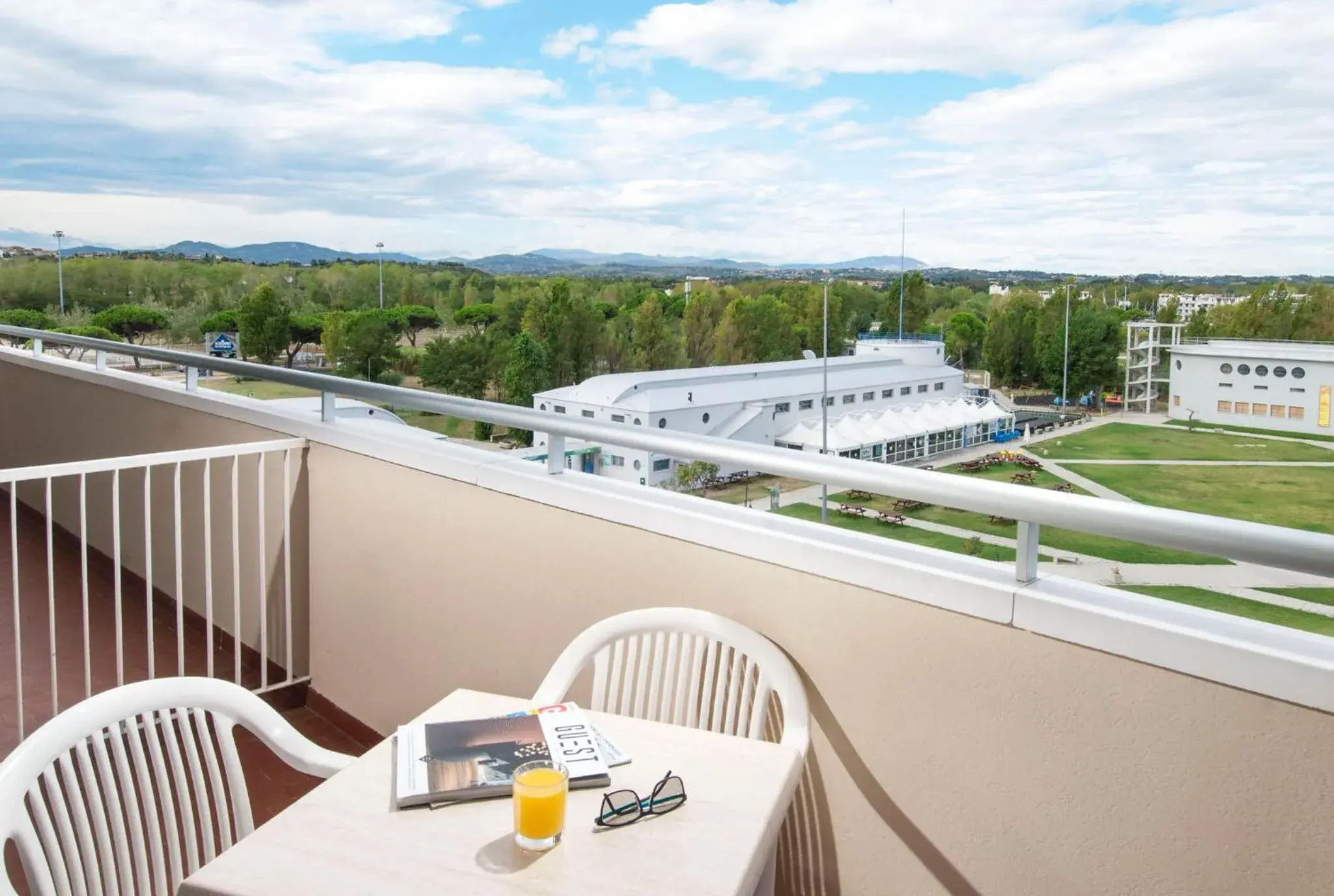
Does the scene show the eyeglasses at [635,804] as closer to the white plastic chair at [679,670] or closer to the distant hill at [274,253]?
the white plastic chair at [679,670]

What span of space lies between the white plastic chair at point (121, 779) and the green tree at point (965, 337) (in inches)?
87.3

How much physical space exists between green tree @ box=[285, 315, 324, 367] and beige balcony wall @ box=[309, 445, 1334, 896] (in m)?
2.05

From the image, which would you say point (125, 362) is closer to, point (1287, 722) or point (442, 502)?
point (442, 502)

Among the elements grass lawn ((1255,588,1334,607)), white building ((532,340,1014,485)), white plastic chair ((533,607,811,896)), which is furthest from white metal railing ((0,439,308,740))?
grass lawn ((1255,588,1334,607))

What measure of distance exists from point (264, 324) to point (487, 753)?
3799 mm

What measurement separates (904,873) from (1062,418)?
1.51 m

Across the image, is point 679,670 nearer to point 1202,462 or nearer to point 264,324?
point 1202,462

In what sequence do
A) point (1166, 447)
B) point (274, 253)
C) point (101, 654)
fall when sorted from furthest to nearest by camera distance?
point (274, 253), point (101, 654), point (1166, 447)

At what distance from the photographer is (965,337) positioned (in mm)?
2988

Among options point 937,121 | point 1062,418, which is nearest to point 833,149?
point 937,121

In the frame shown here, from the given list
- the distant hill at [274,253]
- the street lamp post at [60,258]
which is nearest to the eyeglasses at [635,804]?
the distant hill at [274,253]

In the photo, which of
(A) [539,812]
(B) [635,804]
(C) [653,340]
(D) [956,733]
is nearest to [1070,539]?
(D) [956,733]

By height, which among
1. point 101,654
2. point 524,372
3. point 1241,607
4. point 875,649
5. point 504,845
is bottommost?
point 101,654

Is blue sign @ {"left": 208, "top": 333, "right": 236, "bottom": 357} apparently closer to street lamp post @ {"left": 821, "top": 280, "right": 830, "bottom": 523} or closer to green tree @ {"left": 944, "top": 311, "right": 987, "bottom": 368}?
street lamp post @ {"left": 821, "top": 280, "right": 830, "bottom": 523}
